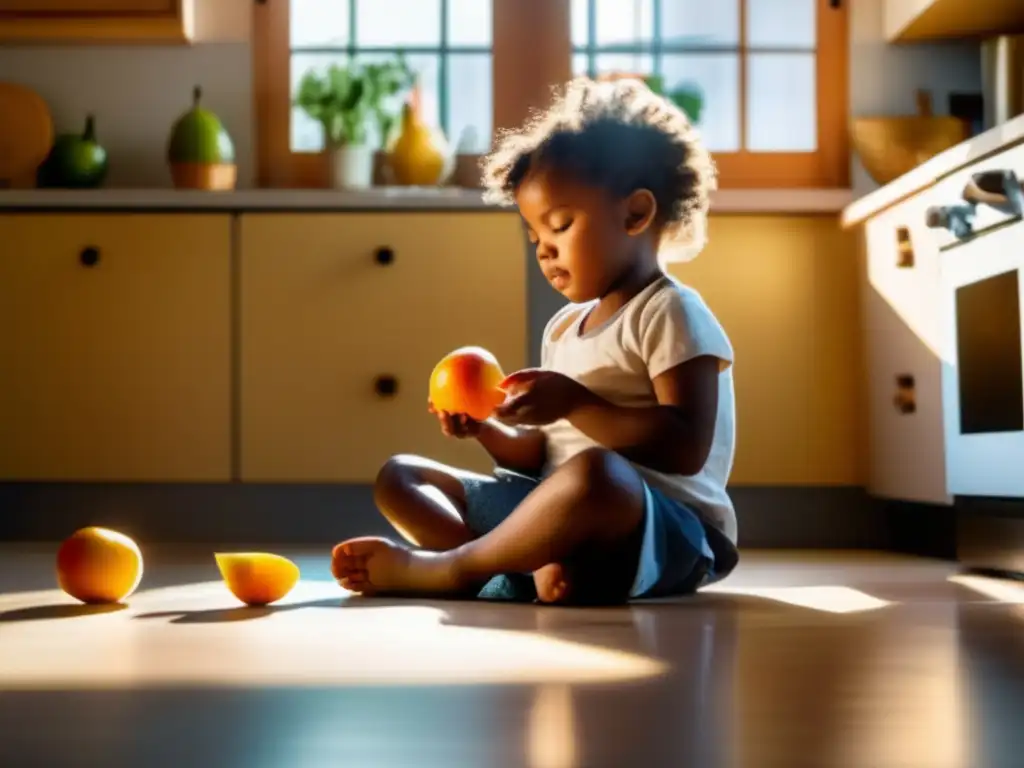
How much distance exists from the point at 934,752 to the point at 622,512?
84cm

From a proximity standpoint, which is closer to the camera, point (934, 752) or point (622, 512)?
point (934, 752)

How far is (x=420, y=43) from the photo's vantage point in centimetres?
364

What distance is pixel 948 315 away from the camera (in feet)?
8.32

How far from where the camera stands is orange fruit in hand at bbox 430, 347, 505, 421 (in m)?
1.80

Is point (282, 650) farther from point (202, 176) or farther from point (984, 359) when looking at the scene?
point (202, 176)

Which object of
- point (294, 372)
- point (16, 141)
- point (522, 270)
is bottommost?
point (294, 372)

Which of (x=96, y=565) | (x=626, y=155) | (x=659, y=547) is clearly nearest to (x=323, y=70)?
(x=626, y=155)

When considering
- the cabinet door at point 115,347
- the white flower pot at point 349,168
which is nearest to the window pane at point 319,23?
the white flower pot at point 349,168

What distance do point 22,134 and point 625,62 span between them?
1.44 metres

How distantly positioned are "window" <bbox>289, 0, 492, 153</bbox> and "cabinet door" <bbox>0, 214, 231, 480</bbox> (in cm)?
59

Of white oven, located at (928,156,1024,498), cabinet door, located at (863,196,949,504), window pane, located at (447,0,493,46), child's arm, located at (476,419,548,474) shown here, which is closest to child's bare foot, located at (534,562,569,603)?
child's arm, located at (476,419,548,474)

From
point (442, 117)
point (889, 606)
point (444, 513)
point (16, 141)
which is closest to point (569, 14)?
point (442, 117)

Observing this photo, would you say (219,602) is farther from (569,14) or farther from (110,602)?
(569,14)

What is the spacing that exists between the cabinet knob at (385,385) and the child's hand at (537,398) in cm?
148
